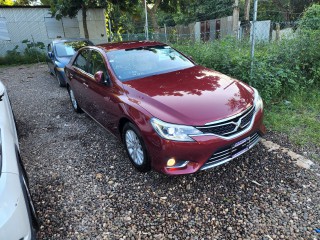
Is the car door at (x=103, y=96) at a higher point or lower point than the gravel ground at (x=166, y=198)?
higher

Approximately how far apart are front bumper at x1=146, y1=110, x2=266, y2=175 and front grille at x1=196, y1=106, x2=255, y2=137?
0.18 ft

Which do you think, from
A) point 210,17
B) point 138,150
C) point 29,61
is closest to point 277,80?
point 138,150

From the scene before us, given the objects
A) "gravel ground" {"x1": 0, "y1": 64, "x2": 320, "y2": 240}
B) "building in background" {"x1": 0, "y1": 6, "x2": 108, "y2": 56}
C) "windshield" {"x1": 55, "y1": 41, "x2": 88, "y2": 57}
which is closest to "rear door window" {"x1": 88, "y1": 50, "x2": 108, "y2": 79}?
"gravel ground" {"x1": 0, "y1": 64, "x2": 320, "y2": 240}

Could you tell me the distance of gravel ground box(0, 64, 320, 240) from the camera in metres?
2.38

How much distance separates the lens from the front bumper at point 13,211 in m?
1.68

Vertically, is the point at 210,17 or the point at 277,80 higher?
the point at 210,17

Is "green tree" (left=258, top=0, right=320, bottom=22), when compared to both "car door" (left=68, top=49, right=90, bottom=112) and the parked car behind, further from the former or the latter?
"car door" (left=68, top=49, right=90, bottom=112)

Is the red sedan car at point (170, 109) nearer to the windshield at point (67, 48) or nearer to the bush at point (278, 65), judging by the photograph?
the bush at point (278, 65)

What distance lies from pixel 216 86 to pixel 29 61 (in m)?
13.2

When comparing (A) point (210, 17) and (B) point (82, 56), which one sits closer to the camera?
(B) point (82, 56)

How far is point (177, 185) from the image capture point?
2.95 meters

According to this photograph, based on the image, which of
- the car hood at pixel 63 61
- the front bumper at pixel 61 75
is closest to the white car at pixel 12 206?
the front bumper at pixel 61 75

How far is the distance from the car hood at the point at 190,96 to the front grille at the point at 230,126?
0.20 ft

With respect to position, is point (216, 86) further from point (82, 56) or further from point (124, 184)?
point (82, 56)
